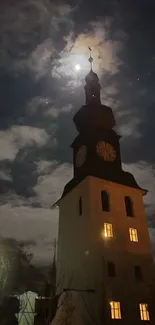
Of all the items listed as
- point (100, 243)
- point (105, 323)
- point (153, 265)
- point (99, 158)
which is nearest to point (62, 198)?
point (99, 158)

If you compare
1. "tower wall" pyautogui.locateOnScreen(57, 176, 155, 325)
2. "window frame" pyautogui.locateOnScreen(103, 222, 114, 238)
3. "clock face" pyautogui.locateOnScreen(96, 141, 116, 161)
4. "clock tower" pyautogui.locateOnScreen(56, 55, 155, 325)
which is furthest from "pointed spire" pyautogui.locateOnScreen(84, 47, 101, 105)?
"window frame" pyautogui.locateOnScreen(103, 222, 114, 238)

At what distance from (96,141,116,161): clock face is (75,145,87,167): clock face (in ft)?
5.99

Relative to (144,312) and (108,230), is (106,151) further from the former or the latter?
(144,312)

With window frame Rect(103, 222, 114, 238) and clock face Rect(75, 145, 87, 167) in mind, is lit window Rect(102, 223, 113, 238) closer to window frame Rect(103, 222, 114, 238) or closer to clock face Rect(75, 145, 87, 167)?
window frame Rect(103, 222, 114, 238)

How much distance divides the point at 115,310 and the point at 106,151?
18.6m

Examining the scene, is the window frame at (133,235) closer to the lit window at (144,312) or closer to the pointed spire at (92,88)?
the lit window at (144,312)

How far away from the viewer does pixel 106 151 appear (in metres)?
41.6

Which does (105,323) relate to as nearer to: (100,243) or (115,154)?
(100,243)

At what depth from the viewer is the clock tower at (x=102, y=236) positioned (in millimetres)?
31531

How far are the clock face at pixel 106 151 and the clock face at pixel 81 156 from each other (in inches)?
71.9

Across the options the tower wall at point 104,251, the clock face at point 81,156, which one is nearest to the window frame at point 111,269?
the tower wall at point 104,251

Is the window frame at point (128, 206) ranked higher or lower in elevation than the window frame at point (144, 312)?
higher

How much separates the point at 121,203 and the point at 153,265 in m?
7.59

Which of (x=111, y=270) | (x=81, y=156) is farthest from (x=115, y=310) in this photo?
(x=81, y=156)
